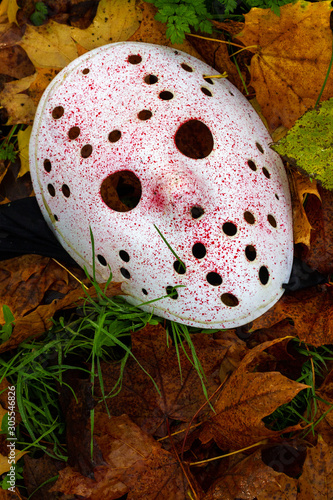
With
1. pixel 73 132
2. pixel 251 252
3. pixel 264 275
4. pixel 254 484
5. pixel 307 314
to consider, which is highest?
pixel 73 132

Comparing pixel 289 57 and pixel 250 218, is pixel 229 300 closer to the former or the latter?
pixel 250 218

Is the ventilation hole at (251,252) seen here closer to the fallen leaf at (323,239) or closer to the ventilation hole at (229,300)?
the ventilation hole at (229,300)

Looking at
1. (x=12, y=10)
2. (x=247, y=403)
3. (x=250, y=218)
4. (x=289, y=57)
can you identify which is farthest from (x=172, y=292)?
(x=12, y=10)

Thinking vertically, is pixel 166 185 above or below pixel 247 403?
above

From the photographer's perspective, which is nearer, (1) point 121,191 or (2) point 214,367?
(2) point 214,367

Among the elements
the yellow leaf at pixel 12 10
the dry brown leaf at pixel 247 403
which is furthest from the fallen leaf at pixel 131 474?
the yellow leaf at pixel 12 10

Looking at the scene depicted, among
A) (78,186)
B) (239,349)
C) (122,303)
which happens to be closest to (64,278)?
(122,303)

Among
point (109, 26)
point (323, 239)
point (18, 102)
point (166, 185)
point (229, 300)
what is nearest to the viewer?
point (166, 185)
